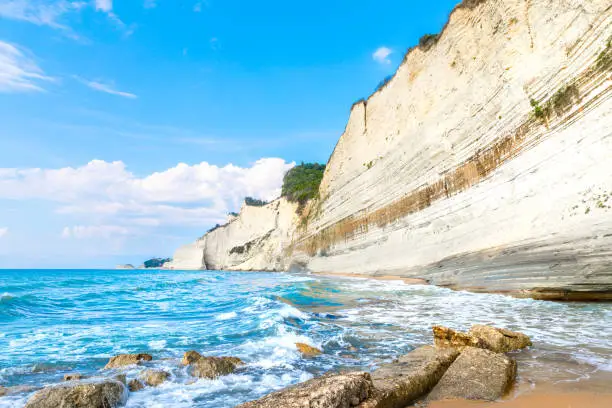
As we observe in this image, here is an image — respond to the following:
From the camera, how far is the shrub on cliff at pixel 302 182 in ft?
136

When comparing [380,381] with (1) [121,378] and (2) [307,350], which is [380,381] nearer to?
(2) [307,350]

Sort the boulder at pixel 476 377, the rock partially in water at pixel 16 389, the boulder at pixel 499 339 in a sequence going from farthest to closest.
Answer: the boulder at pixel 499 339, the rock partially in water at pixel 16 389, the boulder at pixel 476 377

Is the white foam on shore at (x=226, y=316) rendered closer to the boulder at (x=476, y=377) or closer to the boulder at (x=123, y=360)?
the boulder at (x=123, y=360)

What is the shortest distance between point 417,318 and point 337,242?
19.6 metres

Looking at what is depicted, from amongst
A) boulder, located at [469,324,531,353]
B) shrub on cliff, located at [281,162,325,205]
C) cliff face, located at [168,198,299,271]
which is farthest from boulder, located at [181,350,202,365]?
cliff face, located at [168,198,299,271]

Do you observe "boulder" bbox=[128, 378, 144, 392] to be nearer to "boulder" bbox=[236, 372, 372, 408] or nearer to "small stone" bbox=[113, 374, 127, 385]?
A: "small stone" bbox=[113, 374, 127, 385]

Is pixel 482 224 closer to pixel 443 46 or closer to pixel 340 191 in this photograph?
pixel 443 46

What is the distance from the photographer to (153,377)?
15.5 feet

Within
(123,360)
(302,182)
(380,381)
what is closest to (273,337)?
(123,360)

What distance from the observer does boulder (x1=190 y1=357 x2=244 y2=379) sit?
4738 mm

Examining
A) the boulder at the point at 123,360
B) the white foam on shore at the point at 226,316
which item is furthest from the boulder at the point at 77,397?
the white foam on shore at the point at 226,316

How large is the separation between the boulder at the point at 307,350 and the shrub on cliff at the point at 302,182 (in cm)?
3270

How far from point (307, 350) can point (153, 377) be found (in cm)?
219

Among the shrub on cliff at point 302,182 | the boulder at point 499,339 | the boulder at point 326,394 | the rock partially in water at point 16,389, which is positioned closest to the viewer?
the boulder at point 326,394
